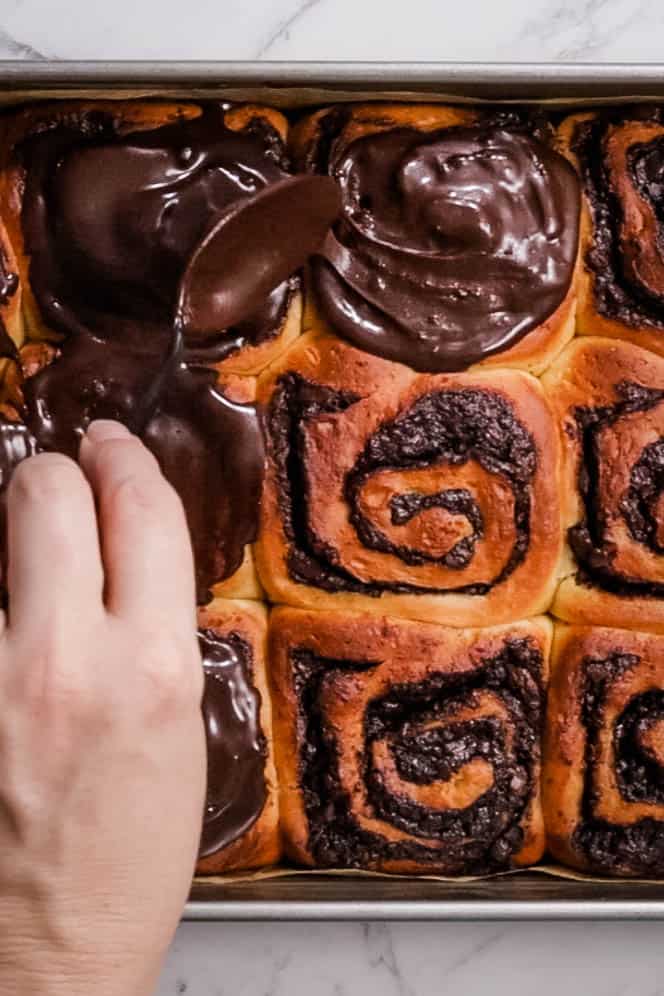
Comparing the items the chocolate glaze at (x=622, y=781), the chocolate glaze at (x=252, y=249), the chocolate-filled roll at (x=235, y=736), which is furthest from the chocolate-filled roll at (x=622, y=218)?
the chocolate-filled roll at (x=235, y=736)

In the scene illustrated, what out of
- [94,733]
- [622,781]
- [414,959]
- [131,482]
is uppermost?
[131,482]

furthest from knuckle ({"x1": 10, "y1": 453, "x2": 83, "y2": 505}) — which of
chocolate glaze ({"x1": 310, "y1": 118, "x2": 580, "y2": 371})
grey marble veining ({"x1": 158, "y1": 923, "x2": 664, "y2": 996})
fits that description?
grey marble veining ({"x1": 158, "y1": 923, "x2": 664, "y2": 996})

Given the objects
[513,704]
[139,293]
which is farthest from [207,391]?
[513,704]

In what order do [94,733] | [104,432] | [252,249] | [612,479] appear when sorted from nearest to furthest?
1. [94,733]
2. [104,432]
3. [252,249]
4. [612,479]

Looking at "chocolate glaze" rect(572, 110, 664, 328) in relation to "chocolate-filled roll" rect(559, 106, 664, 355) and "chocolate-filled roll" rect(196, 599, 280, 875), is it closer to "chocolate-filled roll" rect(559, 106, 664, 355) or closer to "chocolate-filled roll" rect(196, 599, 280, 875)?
"chocolate-filled roll" rect(559, 106, 664, 355)

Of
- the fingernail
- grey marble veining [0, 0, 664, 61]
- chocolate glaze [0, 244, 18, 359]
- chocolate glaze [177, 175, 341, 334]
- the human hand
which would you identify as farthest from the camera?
grey marble veining [0, 0, 664, 61]

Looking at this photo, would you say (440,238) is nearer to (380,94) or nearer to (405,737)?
(380,94)

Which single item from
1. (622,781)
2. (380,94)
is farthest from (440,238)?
(622,781)
